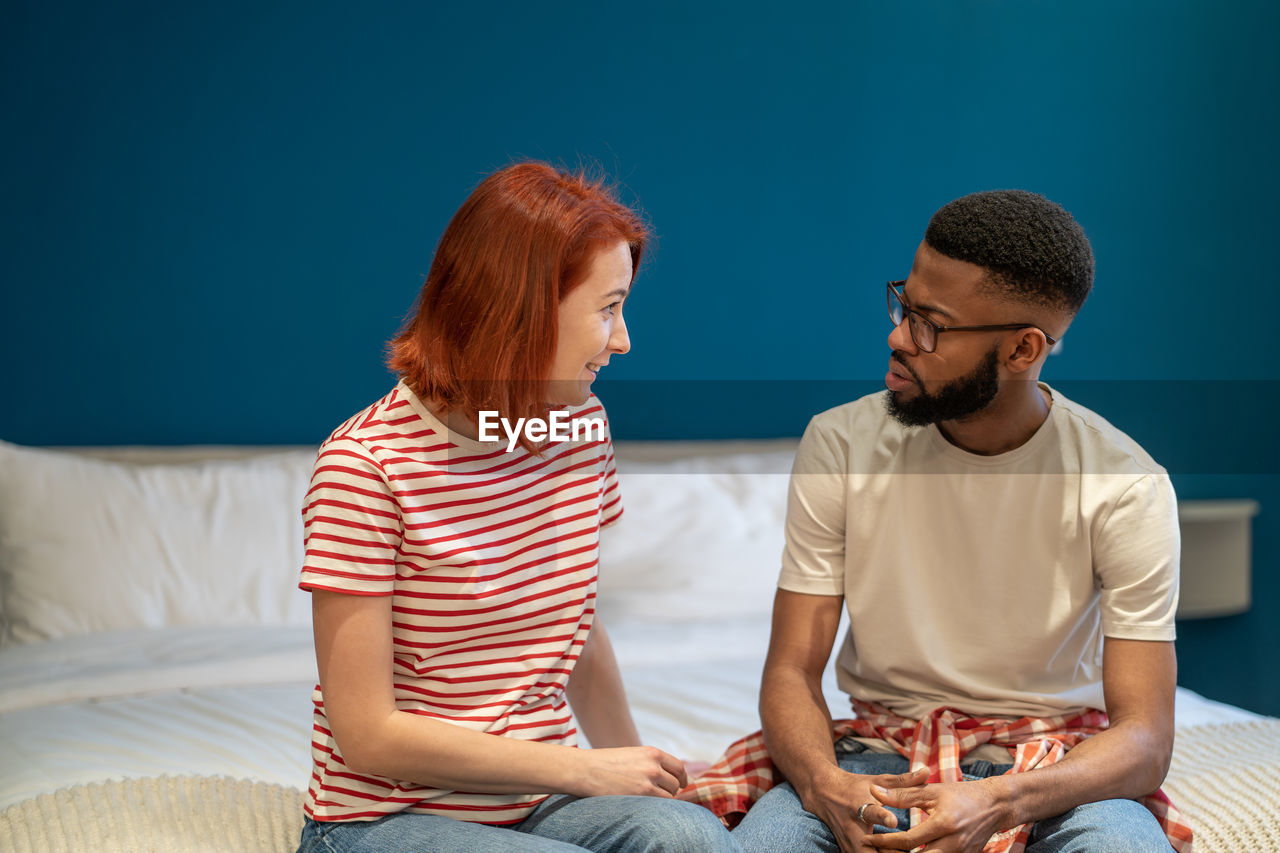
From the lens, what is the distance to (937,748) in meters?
1.34

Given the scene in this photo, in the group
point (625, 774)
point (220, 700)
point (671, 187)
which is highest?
point (671, 187)

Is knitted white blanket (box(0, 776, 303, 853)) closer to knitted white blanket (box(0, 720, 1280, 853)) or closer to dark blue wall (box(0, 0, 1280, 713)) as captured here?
knitted white blanket (box(0, 720, 1280, 853))

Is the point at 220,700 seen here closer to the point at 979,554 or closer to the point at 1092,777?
the point at 979,554

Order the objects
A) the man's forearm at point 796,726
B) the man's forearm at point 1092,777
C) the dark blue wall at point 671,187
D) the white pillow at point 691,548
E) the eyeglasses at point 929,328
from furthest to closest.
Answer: the dark blue wall at point 671,187 → the white pillow at point 691,548 → the eyeglasses at point 929,328 → the man's forearm at point 796,726 → the man's forearm at point 1092,777

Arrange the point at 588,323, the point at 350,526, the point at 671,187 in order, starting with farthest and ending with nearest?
the point at 671,187
the point at 588,323
the point at 350,526

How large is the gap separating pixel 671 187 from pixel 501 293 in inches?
66.9

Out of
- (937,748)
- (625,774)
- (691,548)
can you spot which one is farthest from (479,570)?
(691,548)

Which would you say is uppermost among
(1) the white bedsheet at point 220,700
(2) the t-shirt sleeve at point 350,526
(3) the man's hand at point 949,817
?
(2) the t-shirt sleeve at point 350,526

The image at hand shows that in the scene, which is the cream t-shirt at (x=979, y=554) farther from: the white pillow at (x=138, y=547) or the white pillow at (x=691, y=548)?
the white pillow at (x=138, y=547)

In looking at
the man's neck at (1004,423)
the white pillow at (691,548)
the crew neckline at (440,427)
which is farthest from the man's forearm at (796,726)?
the white pillow at (691,548)

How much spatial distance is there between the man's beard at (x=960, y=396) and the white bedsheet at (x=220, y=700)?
2.10 ft

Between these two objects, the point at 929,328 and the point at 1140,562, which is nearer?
the point at 1140,562

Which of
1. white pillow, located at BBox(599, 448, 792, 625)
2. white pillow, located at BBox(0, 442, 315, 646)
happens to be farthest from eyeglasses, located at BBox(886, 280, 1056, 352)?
white pillow, located at BBox(0, 442, 315, 646)

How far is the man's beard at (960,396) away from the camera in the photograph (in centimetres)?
140
